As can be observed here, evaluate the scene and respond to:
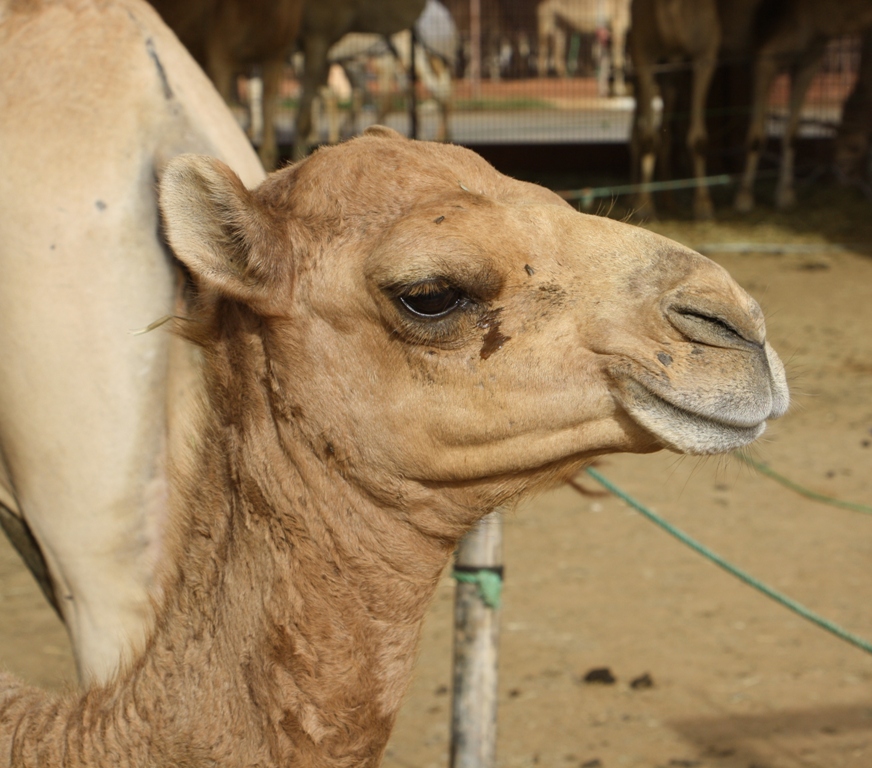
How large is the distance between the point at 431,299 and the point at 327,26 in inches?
443

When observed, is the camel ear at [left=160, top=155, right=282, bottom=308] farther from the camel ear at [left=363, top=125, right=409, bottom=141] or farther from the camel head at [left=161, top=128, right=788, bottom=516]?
the camel ear at [left=363, top=125, right=409, bottom=141]

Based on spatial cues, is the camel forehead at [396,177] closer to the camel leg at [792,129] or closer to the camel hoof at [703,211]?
the camel hoof at [703,211]

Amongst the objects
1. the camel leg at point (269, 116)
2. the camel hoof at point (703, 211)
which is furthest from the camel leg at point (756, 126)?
the camel leg at point (269, 116)

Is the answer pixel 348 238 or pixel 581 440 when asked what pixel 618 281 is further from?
pixel 348 238

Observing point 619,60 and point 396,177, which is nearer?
point 396,177

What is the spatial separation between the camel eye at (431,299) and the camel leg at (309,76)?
1086cm

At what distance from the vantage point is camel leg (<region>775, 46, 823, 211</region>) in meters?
12.4

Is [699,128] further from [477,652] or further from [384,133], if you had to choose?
[384,133]

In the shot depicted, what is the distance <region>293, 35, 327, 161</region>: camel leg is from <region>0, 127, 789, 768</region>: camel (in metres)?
10.8

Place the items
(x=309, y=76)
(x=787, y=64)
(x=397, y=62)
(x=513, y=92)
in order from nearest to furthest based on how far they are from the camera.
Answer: (x=787, y=64), (x=309, y=76), (x=397, y=62), (x=513, y=92)

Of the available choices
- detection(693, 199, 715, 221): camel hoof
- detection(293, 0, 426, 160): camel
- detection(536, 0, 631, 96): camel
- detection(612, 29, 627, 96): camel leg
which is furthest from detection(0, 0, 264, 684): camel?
detection(536, 0, 631, 96): camel

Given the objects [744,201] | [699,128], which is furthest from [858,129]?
[699,128]

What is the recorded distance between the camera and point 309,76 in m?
12.9

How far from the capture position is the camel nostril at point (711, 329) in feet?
6.51
